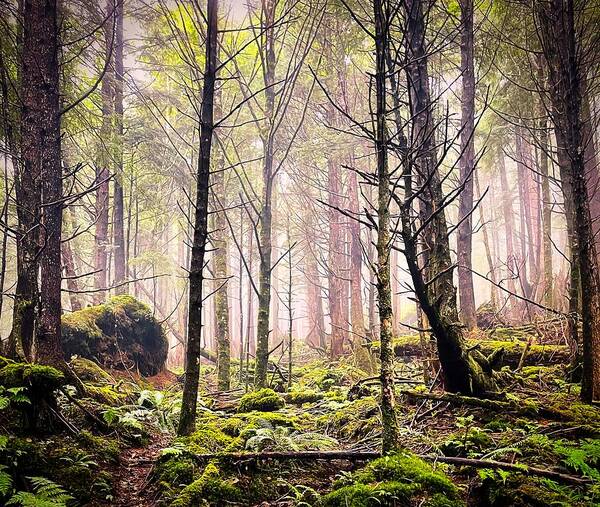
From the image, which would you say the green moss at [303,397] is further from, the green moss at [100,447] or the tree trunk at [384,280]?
the tree trunk at [384,280]

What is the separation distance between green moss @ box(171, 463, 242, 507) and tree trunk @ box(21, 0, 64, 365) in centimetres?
340

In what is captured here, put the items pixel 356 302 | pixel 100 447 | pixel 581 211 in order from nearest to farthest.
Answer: pixel 100 447, pixel 581 211, pixel 356 302

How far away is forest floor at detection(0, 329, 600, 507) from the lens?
2744 mm

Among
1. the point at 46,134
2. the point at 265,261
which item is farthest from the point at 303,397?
the point at 46,134

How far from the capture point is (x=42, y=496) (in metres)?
2.63

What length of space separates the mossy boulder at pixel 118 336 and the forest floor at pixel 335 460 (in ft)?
10.0

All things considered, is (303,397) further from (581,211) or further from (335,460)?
(581,211)

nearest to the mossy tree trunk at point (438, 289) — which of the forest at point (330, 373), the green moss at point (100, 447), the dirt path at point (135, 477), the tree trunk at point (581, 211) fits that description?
the forest at point (330, 373)

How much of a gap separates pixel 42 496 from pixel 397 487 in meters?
2.41

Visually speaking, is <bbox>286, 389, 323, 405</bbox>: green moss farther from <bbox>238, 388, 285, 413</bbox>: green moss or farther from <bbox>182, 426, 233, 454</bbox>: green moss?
<bbox>182, 426, 233, 454</bbox>: green moss

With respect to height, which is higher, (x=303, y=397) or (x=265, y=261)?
(x=265, y=261)

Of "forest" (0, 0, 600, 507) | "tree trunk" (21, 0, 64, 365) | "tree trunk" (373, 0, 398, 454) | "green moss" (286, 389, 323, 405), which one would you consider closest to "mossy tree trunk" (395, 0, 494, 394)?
"forest" (0, 0, 600, 507)

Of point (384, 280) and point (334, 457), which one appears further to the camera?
point (334, 457)

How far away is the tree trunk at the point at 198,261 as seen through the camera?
407 centimetres
